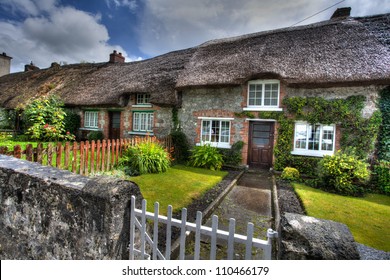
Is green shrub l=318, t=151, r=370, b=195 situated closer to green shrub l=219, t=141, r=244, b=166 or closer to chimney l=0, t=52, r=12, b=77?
green shrub l=219, t=141, r=244, b=166

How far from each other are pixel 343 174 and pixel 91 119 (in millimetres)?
15697

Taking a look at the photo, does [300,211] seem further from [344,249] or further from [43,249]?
[43,249]

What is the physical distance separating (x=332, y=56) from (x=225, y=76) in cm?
461

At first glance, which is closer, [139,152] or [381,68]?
[381,68]

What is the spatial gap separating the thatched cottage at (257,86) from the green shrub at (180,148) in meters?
0.55

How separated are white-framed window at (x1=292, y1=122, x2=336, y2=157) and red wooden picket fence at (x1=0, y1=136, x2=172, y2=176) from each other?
7208 mm

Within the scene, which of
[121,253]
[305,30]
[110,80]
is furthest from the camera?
[110,80]

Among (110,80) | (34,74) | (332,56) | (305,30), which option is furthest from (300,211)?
(34,74)

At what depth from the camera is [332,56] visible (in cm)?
875

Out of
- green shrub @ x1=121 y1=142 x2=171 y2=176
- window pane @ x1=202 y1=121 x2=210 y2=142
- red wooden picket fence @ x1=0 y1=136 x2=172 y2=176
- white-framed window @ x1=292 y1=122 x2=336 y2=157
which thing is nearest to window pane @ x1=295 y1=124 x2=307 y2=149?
white-framed window @ x1=292 y1=122 x2=336 y2=157

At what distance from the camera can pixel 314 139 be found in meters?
9.10

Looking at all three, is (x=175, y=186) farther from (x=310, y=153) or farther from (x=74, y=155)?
(x=310, y=153)

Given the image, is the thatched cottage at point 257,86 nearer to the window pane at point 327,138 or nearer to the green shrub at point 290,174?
the window pane at point 327,138

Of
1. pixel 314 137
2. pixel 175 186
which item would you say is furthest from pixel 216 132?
pixel 175 186
